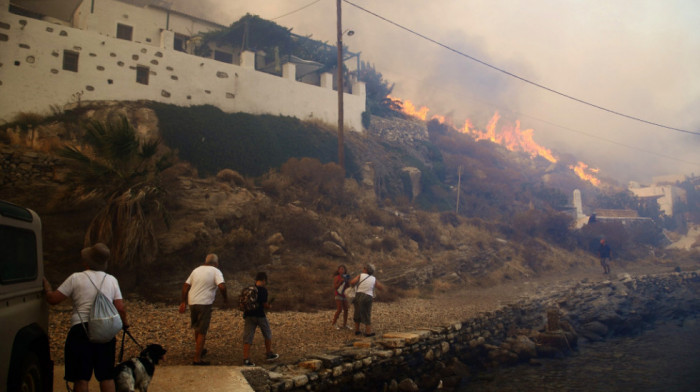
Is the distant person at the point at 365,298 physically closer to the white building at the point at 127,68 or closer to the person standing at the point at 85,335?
the person standing at the point at 85,335

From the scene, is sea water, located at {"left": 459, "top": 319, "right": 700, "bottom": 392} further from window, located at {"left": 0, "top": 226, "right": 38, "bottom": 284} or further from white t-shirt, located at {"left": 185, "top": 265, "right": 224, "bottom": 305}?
window, located at {"left": 0, "top": 226, "right": 38, "bottom": 284}

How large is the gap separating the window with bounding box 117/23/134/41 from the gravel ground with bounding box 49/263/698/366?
22894 millimetres

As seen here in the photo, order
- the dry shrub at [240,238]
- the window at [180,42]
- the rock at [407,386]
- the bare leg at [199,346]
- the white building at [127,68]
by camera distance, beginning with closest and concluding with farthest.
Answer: the bare leg at [199,346]
the rock at [407,386]
the dry shrub at [240,238]
the white building at [127,68]
the window at [180,42]

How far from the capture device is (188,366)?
281 inches

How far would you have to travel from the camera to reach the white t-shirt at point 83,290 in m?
4.86

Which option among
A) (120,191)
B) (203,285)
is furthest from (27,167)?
(203,285)

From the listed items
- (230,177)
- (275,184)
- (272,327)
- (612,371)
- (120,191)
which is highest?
(230,177)

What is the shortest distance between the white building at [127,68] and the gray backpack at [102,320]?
1977cm

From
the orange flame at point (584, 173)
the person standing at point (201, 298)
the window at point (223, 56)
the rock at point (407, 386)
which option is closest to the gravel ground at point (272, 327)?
the person standing at point (201, 298)

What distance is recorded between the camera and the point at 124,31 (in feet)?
92.1

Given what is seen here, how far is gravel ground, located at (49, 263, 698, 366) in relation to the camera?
8297mm

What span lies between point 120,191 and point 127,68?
543 inches

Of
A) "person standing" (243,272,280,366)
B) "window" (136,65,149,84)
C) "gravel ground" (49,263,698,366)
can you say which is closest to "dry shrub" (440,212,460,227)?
"gravel ground" (49,263,698,366)

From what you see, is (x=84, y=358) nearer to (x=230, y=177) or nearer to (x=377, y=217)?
(x=230, y=177)
